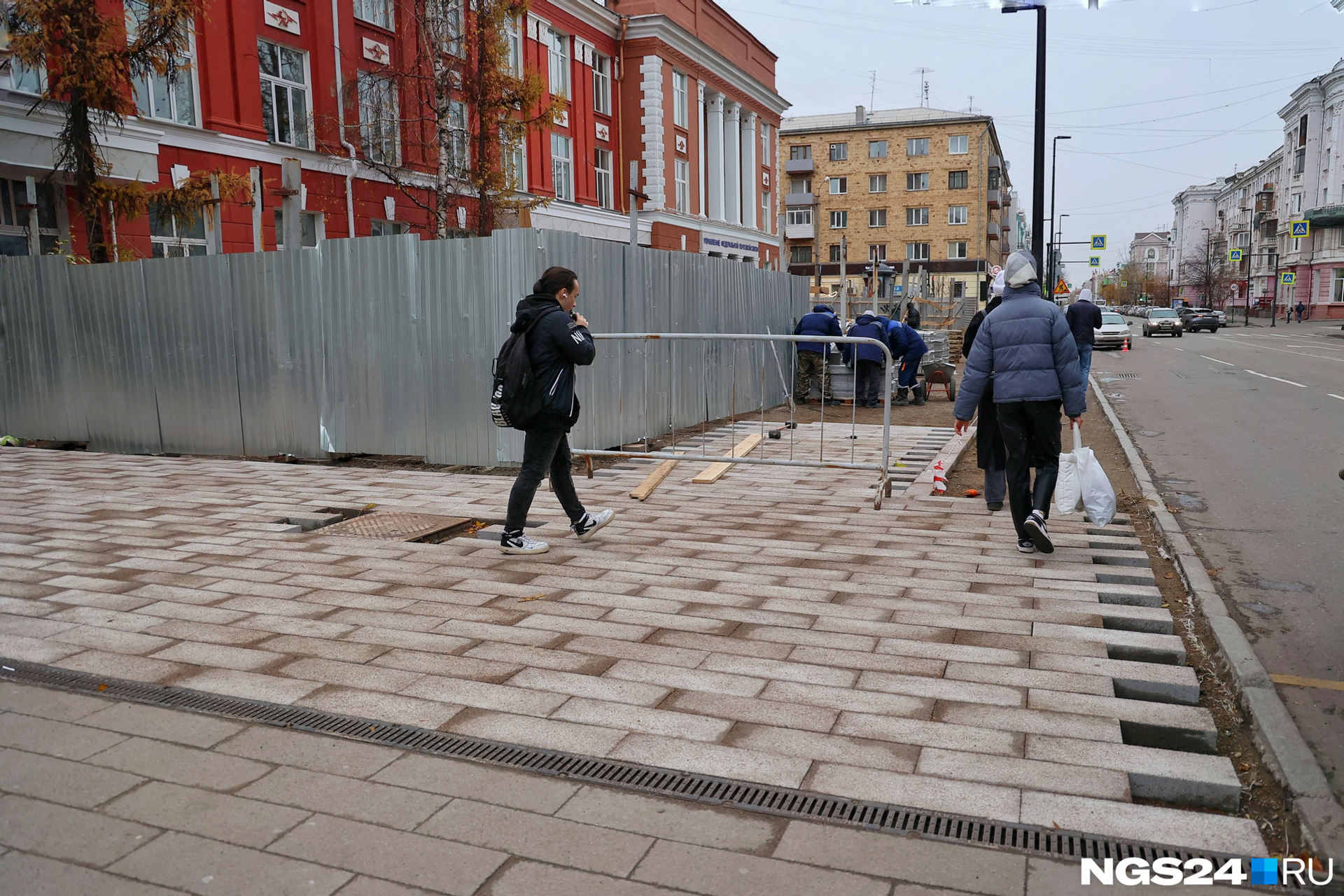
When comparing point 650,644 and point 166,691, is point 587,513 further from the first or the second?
point 166,691

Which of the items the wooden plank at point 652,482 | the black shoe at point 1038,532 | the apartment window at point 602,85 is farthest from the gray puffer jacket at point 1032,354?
the apartment window at point 602,85

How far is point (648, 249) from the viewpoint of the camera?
11805 millimetres

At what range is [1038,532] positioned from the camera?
614cm

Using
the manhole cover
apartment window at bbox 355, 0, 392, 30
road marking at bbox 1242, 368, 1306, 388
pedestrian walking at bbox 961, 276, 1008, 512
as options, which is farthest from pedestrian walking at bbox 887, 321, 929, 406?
apartment window at bbox 355, 0, 392, 30

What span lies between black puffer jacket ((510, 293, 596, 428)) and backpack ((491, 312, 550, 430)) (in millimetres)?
29

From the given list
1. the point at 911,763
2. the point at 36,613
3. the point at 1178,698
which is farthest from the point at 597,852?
the point at 36,613

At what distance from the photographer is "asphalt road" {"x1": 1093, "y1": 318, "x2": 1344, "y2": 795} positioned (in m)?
4.75

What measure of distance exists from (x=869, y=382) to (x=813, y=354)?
4.07 ft

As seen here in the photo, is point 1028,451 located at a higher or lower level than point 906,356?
lower

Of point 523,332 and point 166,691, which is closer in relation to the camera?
point 166,691

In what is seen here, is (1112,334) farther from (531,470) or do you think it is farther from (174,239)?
(531,470)

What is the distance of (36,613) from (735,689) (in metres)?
3.82

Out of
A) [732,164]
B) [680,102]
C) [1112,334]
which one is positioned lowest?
[1112,334]

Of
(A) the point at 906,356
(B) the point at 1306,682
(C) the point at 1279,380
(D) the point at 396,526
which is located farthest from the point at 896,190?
(B) the point at 1306,682
